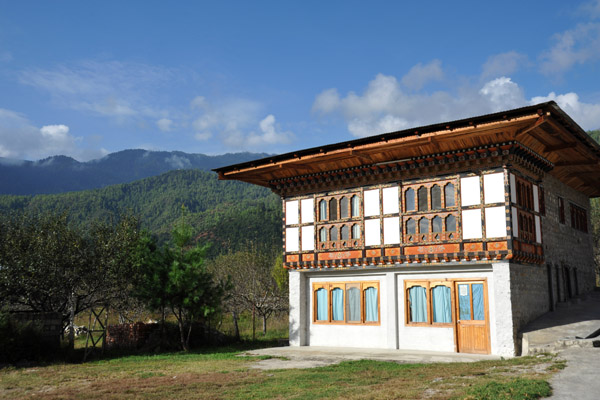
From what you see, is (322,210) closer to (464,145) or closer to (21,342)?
(464,145)

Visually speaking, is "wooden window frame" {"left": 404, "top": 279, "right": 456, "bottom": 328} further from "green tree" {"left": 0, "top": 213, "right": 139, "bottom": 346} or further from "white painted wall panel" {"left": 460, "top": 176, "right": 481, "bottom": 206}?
"green tree" {"left": 0, "top": 213, "right": 139, "bottom": 346}

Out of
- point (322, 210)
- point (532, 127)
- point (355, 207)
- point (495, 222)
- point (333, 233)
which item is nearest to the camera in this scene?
point (532, 127)

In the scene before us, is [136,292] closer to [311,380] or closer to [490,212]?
[311,380]

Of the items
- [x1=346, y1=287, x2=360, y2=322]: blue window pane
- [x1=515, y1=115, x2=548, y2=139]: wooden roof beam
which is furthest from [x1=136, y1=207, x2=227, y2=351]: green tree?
[x1=515, y1=115, x2=548, y2=139]: wooden roof beam

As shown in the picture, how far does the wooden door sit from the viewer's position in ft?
56.9

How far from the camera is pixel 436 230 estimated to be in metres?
18.3

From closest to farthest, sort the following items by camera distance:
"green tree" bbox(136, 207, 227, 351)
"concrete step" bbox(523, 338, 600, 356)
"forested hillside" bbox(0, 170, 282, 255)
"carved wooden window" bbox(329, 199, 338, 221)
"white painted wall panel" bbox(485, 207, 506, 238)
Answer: "concrete step" bbox(523, 338, 600, 356), "white painted wall panel" bbox(485, 207, 506, 238), "carved wooden window" bbox(329, 199, 338, 221), "green tree" bbox(136, 207, 227, 351), "forested hillside" bbox(0, 170, 282, 255)

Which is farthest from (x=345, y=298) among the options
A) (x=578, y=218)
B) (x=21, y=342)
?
(x=21, y=342)

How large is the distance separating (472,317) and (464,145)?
18.9 feet

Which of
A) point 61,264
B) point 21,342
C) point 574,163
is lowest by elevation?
point 21,342

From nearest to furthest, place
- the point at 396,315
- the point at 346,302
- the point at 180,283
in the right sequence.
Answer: the point at 396,315 → the point at 346,302 → the point at 180,283

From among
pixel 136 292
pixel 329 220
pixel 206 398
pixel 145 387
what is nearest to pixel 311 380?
pixel 206 398

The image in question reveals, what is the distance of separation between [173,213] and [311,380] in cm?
12390

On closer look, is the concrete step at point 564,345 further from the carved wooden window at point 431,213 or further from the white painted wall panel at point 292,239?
the white painted wall panel at point 292,239
